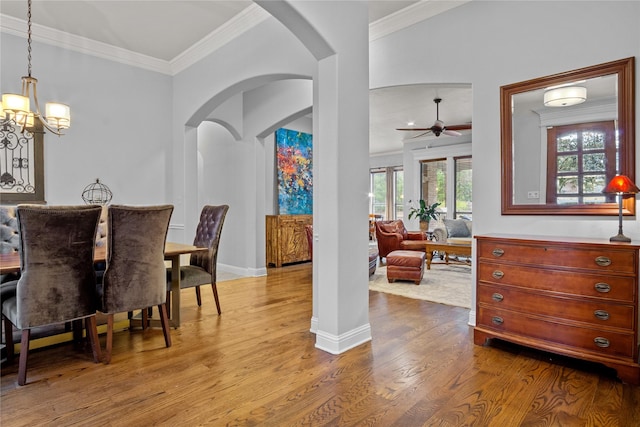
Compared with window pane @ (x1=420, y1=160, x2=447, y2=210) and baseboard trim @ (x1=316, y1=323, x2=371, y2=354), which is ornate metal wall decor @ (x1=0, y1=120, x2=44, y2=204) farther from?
window pane @ (x1=420, y1=160, x2=447, y2=210)

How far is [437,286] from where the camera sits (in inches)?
195

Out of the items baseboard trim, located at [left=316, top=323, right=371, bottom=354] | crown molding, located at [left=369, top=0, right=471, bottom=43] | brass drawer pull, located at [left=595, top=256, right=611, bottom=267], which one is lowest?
baseboard trim, located at [left=316, top=323, right=371, bottom=354]

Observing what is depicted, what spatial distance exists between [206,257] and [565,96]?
141 inches

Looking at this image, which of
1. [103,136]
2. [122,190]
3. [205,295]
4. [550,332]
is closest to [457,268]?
[550,332]

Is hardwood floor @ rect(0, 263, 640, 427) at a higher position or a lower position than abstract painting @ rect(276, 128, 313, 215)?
lower

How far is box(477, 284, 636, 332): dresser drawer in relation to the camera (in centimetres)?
220

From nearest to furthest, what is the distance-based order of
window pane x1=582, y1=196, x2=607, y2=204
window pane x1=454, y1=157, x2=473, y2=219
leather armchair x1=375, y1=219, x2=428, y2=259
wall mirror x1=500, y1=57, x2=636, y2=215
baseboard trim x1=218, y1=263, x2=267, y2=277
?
wall mirror x1=500, y1=57, x2=636, y2=215 → window pane x1=582, y1=196, x2=607, y2=204 → baseboard trim x1=218, y1=263, x2=267, y2=277 → leather armchair x1=375, y1=219, x2=428, y2=259 → window pane x1=454, y1=157, x2=473, y2=219

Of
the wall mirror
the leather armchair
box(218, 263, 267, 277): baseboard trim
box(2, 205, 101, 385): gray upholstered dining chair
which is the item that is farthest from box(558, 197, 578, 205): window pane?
box(218, 263, 267, 277): baseboard trim

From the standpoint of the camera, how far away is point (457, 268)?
6.38 m

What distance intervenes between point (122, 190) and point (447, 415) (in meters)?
4.83

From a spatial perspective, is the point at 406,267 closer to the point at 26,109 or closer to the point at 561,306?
the point at 561,306

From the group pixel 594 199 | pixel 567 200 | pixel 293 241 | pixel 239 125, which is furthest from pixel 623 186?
pixel 293 241

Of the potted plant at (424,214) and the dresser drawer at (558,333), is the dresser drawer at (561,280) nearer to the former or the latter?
the dresser drawer at (558,333)

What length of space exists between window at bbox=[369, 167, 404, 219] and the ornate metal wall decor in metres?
9.28
